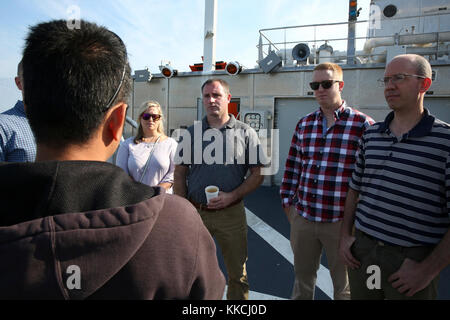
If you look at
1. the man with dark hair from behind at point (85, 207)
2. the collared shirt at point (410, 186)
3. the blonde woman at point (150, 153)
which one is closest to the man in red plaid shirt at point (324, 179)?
the collared shirt at point (410, 186)

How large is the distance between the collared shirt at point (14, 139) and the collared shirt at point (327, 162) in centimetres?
225

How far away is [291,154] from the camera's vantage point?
9.45ft

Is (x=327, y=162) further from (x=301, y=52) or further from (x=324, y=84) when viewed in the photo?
(x=301, y=52)

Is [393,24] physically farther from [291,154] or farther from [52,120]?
[52,120]

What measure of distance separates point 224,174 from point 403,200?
1.52 metres

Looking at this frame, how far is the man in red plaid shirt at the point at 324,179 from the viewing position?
2463 millimetres

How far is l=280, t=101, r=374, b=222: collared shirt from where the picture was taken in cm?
246

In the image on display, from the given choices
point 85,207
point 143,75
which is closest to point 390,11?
point 143,75

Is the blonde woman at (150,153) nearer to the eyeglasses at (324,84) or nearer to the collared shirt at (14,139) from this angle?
the collared shirt at (14,139)

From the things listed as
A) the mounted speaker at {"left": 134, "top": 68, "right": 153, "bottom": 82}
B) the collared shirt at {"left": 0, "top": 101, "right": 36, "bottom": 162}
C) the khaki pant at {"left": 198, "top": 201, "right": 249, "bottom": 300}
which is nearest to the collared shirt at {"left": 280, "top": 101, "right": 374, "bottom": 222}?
the khaki pant at {"left": 198, "top": 201, "right": 249, "bottom": 300}

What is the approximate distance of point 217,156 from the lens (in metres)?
2.83

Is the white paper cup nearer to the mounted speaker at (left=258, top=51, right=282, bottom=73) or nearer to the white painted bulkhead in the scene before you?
the white painted bulkhead
